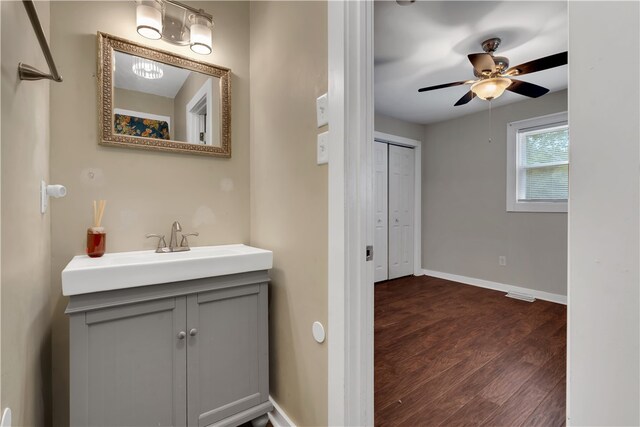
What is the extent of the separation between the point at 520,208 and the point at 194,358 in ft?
12.4

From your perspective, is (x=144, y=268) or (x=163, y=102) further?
(x=163, y=102)

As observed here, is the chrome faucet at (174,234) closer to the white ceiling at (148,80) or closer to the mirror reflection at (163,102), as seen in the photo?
the mirror reflection at (163,102)

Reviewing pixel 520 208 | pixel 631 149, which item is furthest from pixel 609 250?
pixel 520 208

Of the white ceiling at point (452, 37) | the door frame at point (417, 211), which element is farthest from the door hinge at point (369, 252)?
the door frame at point (417, 211)

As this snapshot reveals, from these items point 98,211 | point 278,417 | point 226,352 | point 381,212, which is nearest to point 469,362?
point 278,417

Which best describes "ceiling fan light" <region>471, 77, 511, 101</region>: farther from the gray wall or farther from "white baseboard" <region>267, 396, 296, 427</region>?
"white baseboard" <region>267, 396, 296, 427</region>

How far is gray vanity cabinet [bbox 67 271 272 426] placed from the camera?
43.8 inches

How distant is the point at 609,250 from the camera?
13.9 inches

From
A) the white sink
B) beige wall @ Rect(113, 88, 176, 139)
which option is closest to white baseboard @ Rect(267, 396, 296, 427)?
the white sink

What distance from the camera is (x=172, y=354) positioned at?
1.25m

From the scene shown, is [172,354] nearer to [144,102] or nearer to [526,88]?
[144,102]

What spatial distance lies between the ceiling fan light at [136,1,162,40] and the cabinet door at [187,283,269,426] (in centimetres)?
130

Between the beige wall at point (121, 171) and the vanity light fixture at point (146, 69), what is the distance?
0.11 metres

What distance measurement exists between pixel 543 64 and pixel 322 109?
1.74 metres
